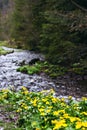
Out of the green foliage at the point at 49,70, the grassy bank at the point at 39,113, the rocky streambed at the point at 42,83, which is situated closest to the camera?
the grassy bank at the point at 39,113

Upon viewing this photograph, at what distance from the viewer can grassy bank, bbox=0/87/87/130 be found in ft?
21.6

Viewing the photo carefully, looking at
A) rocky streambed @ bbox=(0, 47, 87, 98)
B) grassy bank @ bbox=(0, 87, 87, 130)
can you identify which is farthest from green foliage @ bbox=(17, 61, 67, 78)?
grassy bank @ bbox=(0, 87, 87, 130)

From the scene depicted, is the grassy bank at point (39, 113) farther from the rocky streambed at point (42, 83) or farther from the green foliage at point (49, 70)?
the green foliage at point (49, 70)

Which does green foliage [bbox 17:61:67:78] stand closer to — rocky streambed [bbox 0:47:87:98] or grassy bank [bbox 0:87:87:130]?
rocky streambed [bbox 0:47:87:98]

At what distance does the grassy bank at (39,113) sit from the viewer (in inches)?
260

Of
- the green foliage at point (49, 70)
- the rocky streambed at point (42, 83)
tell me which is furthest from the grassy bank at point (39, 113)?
the green foliage at point (49, 70)

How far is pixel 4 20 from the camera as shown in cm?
5856

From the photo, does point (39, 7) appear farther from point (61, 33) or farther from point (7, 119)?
point (7, 119)

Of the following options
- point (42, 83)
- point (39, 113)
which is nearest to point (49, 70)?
point (42, 83)

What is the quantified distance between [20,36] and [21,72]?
14.8 m

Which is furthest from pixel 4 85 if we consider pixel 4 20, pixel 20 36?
pixel 4 20

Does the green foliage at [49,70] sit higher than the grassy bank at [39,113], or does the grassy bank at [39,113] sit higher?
the grassy bank at [39,113]

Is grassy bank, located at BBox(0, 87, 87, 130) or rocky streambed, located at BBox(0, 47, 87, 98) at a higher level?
grassy bank, located at BBox(0, 87, 87, 130)

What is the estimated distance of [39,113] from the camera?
26.3 ft
